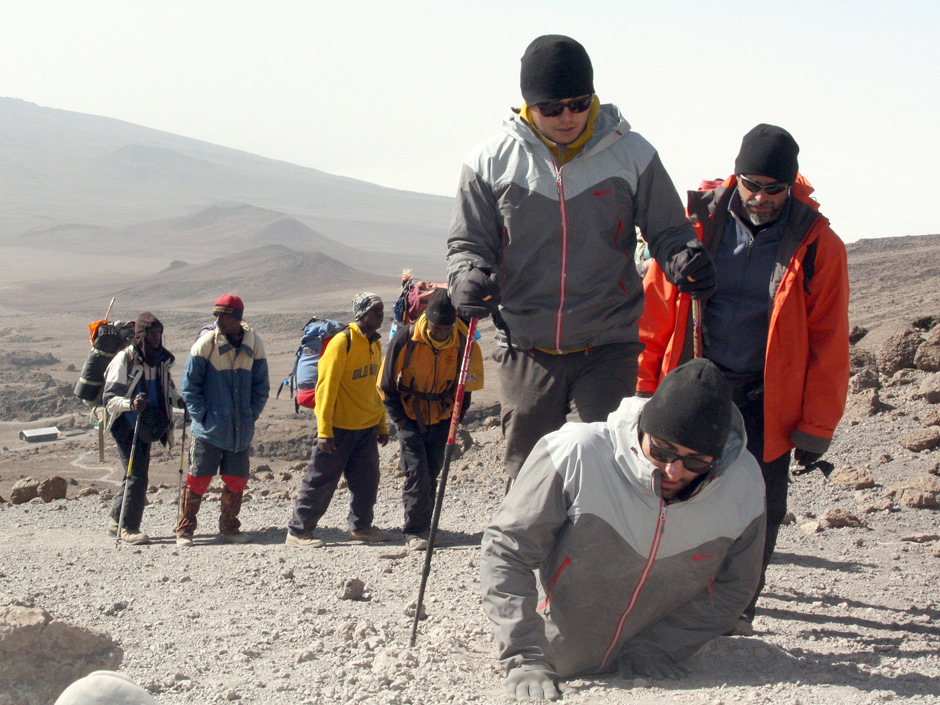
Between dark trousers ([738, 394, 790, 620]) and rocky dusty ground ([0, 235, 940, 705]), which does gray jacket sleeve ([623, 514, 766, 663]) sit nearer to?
rocky dusty ground ([0, 235, 940, 705])

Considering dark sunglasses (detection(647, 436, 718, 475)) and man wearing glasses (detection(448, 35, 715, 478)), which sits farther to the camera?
man wearing glasses (detection(448, 35, 715, 478))

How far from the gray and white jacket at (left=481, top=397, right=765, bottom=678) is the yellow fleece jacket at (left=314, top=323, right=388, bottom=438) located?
11.8ft

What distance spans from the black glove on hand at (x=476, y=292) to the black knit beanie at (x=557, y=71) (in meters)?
0.68

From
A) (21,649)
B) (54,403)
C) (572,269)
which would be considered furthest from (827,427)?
(54,403)

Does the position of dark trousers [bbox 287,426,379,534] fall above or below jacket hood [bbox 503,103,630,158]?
below

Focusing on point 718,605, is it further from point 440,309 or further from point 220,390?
point 220,390

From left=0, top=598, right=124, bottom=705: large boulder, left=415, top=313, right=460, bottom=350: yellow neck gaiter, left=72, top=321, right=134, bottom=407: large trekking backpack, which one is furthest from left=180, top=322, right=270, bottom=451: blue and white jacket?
left=0, top=598, right=124, bottom=705: large boulder

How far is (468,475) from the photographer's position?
9.85 metres

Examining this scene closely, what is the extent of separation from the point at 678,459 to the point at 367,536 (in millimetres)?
4381

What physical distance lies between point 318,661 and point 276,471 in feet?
28.8

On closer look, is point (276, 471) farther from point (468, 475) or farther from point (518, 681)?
point (518, 681)


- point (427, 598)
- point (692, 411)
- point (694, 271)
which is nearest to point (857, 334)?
point (427, 598)

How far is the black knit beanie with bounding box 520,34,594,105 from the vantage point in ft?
12.8

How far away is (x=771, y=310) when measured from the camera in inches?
163
